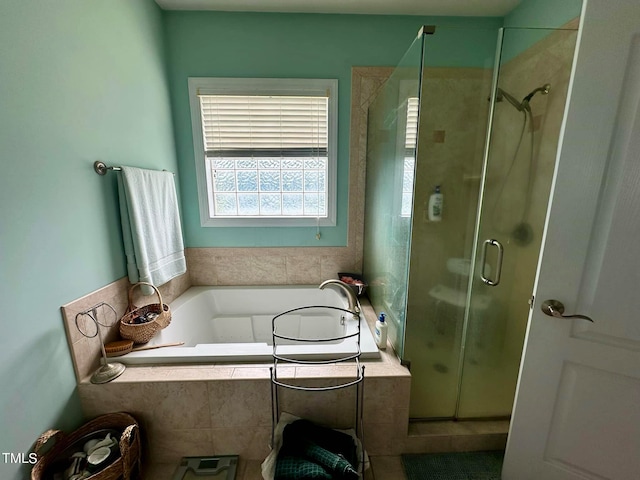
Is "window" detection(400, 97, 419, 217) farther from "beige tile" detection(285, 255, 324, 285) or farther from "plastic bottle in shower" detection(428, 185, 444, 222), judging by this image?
"beige tile" detection(285, 255, 324, 285)

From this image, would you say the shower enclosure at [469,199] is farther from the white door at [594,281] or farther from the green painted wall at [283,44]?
the green painted wall at [283,44]

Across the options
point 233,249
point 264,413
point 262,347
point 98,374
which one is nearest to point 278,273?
point 233,249

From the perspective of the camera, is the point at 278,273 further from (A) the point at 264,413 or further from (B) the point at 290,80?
(B) the point at 290,80

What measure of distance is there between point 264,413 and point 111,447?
650mm

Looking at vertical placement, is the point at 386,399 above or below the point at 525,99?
below

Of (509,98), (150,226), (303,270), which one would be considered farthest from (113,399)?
(509,98)

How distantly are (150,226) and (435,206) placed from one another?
1683 millimetres

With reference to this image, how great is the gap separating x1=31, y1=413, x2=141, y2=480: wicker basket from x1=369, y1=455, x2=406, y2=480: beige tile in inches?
43.6

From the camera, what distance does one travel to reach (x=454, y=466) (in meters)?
1.27

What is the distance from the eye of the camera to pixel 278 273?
2221mm

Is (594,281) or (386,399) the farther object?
(386,399)

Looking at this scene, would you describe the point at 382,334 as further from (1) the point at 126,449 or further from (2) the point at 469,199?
(1) the point at 126,449

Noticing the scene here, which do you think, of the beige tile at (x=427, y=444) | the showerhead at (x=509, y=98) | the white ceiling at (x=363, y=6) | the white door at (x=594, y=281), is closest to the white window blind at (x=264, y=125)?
the white ceiling at (x=363, y=6)

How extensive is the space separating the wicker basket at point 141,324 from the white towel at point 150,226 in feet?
0.39
